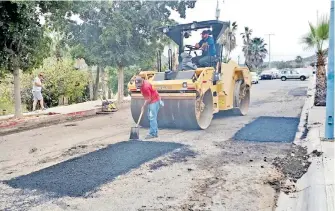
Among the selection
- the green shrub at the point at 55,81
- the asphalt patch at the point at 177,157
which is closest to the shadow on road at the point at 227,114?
the asphalt patch at the point at 177,157

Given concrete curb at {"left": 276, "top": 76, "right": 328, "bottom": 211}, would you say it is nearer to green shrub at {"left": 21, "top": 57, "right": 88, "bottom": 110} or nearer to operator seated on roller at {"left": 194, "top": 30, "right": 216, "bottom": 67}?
operator seated on roller at {"left": 194, "top": 30, "right": 216, "bottom": 67}

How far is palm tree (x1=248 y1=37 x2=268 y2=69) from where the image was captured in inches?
2207

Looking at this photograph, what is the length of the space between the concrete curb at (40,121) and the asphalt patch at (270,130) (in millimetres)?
5508

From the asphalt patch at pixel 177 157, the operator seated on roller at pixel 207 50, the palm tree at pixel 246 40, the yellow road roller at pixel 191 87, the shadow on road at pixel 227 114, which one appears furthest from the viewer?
the palm tree at pixel 246 40

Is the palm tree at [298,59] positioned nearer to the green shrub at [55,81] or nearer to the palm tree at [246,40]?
the palm tree at [246,40]

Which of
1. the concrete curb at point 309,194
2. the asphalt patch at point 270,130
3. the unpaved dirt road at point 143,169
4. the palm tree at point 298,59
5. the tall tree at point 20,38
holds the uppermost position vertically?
the palm tree at point 298,59

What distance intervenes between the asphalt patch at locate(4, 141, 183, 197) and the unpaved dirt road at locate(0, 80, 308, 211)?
13 mm

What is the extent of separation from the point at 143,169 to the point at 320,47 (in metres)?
9.92

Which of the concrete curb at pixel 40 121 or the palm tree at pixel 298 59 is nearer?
the concrete curb at pixel 40 121

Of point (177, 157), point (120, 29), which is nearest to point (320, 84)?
point (120, 29)

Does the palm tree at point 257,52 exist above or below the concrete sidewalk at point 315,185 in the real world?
above

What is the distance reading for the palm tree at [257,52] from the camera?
56047 millimetres

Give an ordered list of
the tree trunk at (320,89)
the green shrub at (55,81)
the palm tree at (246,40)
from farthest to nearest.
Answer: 1. the palm tree at (246,40)
2. the green shrub at (55,81)
3. the tree trunk at (320,89)

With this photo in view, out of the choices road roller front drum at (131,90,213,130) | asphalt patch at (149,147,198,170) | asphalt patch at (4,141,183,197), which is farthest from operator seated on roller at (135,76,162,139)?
asphalt patch at (149,147,198,170)
